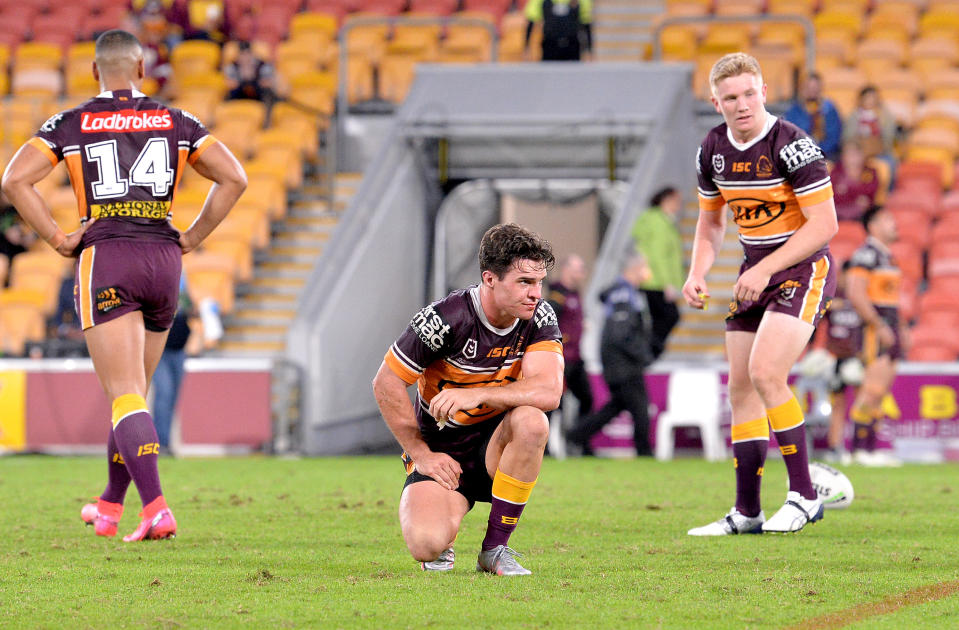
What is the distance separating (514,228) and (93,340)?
7.12 feet

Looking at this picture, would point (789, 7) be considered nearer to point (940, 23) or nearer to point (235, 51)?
point (940, 23)

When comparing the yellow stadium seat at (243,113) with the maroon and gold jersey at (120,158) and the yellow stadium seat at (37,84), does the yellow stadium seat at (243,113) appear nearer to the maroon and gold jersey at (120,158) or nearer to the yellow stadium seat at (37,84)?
the yellow stadium seat at (37,84)

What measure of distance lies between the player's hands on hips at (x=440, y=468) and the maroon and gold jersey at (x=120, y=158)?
5.97ft

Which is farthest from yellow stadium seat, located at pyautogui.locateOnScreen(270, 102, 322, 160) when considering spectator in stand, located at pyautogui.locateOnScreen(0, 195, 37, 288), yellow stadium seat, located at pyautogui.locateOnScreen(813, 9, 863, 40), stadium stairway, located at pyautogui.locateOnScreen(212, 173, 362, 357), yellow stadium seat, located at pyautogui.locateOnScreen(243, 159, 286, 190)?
yellow stadium seat, located at pyautogui.locateOnScreen(813, 9, 863, 40)

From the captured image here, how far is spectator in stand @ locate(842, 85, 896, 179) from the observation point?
14.5m

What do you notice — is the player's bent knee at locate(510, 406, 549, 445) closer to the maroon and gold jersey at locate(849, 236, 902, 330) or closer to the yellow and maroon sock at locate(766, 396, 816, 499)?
the yellow and maroon sock at locate(766, 396, 816, 499)

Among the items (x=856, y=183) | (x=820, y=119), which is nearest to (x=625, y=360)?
(x=856, y=183)

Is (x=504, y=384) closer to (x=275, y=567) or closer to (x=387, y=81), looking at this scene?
(x=275, y=567)

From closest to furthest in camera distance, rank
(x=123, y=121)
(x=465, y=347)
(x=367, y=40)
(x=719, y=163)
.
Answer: (x=465, y=347) < (x=123, y=121) < (x=719, y=163) < (x=367, y=40)

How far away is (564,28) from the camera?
16.2m

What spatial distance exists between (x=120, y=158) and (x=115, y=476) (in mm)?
1435

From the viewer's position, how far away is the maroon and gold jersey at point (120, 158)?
6211 mm

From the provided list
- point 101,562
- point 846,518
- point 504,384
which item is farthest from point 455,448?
point 846,518

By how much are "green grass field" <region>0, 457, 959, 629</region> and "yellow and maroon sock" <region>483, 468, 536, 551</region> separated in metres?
0.16
